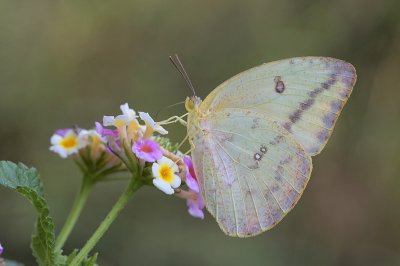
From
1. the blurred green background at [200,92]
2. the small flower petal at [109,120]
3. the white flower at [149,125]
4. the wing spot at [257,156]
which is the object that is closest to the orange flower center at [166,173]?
the white flower at [149,125]

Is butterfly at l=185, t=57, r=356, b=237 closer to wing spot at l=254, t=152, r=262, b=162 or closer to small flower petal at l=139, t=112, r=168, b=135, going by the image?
wing spot at l=254, t=152, r=262, b=162

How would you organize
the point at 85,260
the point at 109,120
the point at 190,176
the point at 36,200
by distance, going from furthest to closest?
the point at 190,176 < the point at 109,120 < the point at 85,260 < the point at 36,200

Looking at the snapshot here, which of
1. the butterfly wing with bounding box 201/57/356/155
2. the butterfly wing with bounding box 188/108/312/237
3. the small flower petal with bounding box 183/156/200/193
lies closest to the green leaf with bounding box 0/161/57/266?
the small flower petal with bounding box 183/156/200/193

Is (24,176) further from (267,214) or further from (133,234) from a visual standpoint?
(133,234)

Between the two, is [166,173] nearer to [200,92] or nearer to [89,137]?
[89,137]

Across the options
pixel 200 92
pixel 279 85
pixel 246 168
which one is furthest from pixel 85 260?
pixel 200 92

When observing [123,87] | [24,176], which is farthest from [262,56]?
[24,176]
